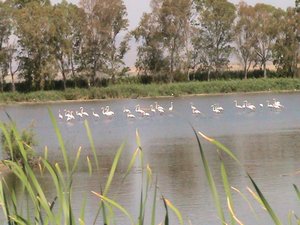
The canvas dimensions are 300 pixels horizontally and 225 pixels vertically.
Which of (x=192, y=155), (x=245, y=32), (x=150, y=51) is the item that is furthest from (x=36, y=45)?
(x=192, y=155)

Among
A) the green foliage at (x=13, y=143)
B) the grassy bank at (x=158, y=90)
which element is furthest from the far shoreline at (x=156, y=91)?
the green foliage at (x=13, y=143)

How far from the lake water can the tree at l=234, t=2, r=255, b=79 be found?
73.8ft

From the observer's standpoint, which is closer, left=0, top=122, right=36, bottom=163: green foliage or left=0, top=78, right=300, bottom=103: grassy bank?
left=0, top=122, right=36, bottom=163: green foliage

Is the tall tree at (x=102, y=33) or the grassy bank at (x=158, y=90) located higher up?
the tall tree at (x=102, y=33)

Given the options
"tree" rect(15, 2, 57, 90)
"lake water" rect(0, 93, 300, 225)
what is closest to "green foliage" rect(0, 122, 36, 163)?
"lake water" rect(0, 93, 300, 225)

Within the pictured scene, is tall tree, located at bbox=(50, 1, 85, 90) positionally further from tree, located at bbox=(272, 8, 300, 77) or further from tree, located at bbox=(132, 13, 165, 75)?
tree, located at bbox=(272, 8, 300, 77)

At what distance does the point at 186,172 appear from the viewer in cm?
1898

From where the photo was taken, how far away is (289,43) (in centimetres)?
6550

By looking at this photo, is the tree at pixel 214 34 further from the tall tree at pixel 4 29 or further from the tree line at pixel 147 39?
the tall tree at pixel 4 29

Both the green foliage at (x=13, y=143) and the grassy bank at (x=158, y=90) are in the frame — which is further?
the grassy bank at (x=158, y=90)

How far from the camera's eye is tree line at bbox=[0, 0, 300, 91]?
2436 inches

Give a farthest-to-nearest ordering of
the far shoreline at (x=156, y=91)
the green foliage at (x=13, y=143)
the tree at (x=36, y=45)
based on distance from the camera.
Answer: the tree at (x=36, y=45) < the far shoreline at (x=156, y=91) < the green foliage at (x=13, y=143)

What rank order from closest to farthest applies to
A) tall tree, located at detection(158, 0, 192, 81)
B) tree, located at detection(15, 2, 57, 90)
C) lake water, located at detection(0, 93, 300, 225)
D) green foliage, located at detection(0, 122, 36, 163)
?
green foliage, located at detection(0, 122, 36, 163) < lake water, located at detection(0, 93, 300, 225) < tree, located at detection(15, 2, 57, 90) < tall tree, located at detection(158, 0, 192, 81)

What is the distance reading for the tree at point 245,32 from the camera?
66000 millimetres
